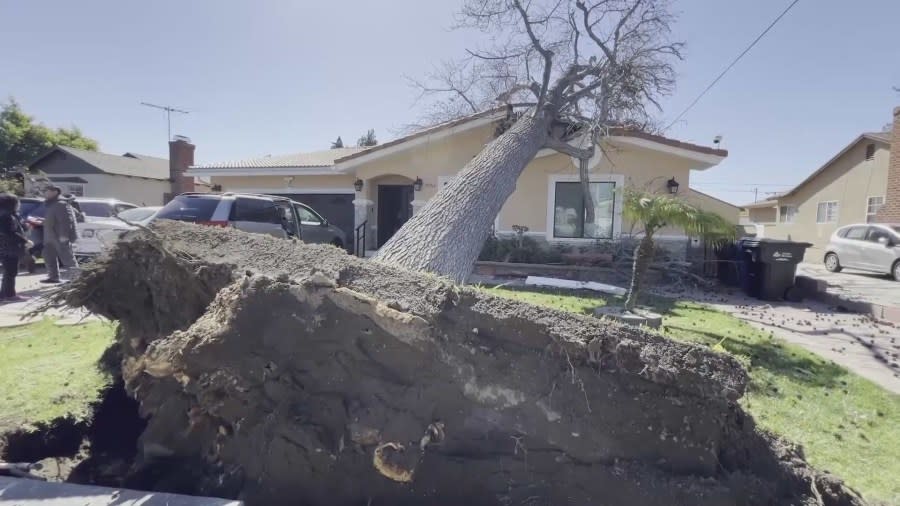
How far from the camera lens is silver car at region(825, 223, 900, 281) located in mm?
14961

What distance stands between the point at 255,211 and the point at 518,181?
724 cm

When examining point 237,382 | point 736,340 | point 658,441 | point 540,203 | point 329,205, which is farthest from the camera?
point 329,205

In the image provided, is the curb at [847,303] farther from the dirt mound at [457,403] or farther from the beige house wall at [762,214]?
the beige house wall at [762,214]

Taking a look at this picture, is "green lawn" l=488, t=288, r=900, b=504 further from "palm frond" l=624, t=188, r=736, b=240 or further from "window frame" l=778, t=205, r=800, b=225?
"window frame" l=778, t=205, r=800, b=225

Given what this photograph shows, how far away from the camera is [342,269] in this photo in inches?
98.6

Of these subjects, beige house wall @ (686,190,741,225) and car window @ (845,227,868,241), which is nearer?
beige house wall @ (686,190,741,225)

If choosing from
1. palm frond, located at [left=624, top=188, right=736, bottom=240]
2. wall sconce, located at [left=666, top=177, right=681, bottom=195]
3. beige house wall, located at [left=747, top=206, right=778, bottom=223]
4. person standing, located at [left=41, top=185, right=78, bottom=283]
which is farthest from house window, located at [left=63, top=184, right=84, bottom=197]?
beige house wall, located at [left=747, top=206, right=778, bottom=223]

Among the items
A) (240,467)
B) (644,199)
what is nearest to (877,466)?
(240,467)

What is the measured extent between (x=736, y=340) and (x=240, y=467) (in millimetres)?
6376

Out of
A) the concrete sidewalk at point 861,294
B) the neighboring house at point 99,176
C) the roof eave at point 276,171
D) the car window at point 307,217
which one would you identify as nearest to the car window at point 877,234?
the concrete sidewalk at point 861,294

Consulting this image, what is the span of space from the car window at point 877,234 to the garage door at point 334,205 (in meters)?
17.8

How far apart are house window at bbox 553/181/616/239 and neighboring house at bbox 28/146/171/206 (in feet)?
82.5

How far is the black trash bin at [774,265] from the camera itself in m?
10.1

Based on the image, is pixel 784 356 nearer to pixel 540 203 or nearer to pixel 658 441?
pixel 658 441
